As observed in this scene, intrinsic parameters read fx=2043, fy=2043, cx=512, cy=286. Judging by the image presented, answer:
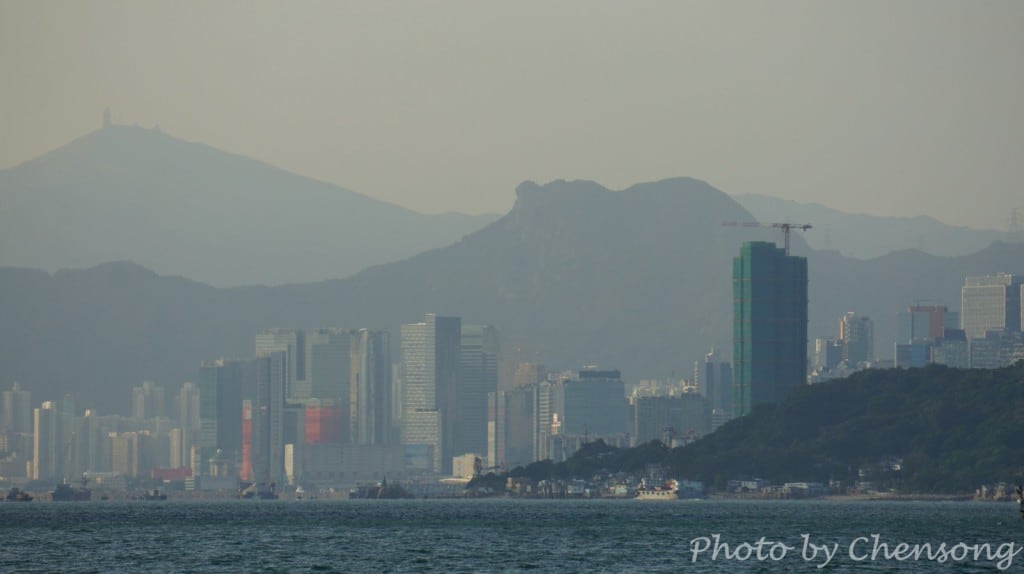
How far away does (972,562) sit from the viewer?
182250 mm

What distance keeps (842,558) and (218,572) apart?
5725 centimetres

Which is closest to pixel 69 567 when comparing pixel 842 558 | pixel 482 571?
pixel 482 571

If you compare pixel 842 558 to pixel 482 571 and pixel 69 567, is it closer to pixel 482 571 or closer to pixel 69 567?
pixel 482 571

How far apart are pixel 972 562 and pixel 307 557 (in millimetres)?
63132

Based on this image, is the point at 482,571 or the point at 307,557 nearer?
the point at 482,571

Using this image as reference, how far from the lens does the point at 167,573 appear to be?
175 meters

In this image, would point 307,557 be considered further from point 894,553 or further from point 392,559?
point 894,553

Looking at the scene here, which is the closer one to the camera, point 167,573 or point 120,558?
point 167,573

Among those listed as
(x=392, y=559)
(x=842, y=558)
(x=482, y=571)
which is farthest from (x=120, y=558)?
(x=842, y=558)

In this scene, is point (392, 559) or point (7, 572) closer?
point (7, 572)

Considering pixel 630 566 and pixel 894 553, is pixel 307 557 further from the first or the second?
pixel 894 553

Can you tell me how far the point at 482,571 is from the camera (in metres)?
175

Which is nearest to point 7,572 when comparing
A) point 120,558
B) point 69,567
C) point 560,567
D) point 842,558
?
point 69,567

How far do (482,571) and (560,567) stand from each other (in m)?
8.46
